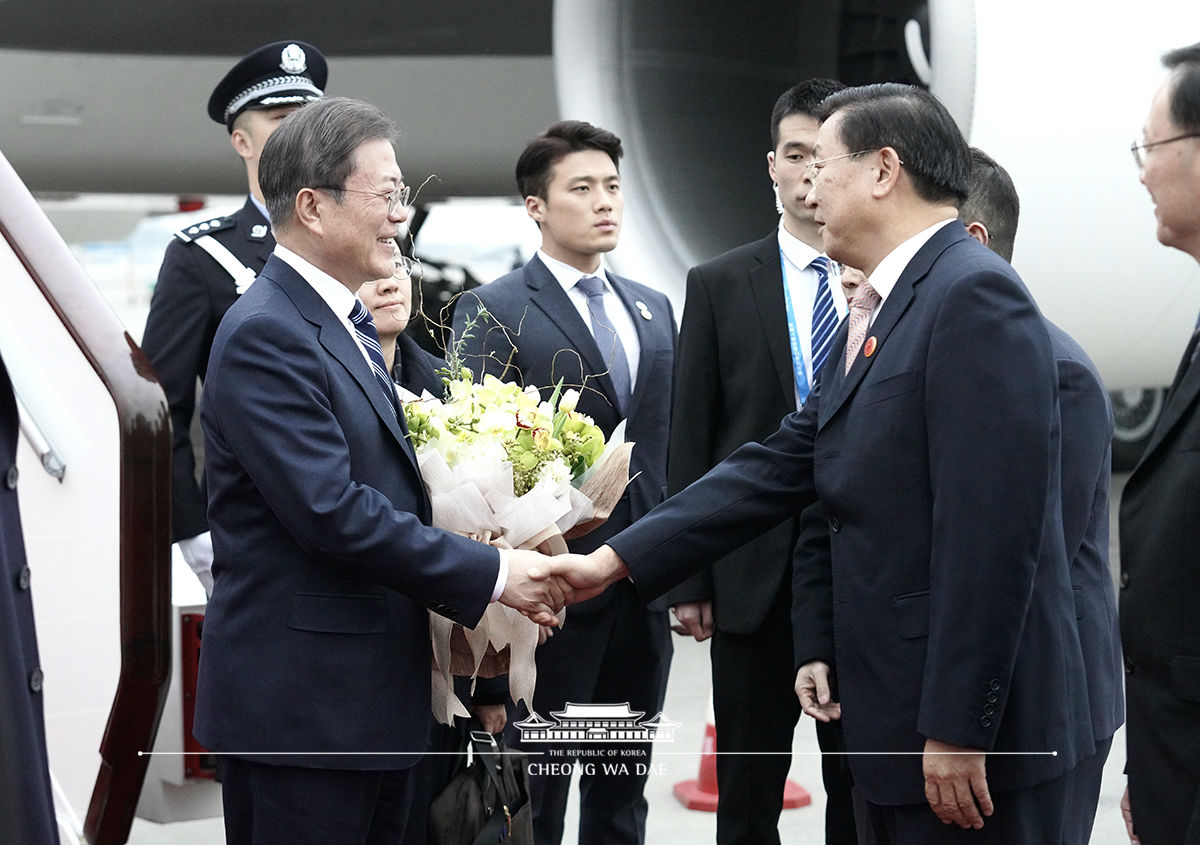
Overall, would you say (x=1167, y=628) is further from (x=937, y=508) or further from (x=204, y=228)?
(x=204, y=228)

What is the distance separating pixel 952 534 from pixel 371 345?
0.96 meters

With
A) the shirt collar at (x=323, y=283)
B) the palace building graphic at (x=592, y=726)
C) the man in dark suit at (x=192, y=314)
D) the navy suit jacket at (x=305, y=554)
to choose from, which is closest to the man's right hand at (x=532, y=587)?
the navy suit jacket at (x=305, y=554)

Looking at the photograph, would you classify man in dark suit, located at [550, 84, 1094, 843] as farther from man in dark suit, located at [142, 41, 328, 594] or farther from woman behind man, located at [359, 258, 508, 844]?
man in dark suit, located at [142, 41, 328, 594]

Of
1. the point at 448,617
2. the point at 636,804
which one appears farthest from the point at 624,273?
the point at 448,617

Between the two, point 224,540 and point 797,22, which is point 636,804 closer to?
point 224,540

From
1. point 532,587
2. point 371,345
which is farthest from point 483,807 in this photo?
point 371,345

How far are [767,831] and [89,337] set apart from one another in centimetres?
172

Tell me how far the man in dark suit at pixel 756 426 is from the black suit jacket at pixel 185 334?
3.35 ft

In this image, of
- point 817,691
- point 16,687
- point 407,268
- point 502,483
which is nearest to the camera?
point 16,687

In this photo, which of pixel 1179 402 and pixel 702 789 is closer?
pixel 1179 402

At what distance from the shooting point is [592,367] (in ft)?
10.2

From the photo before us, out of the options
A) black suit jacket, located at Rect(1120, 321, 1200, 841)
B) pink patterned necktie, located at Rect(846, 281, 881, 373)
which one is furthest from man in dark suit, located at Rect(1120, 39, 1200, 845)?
pink patterned necktie, located at Rect(846, 281, 881, 373)

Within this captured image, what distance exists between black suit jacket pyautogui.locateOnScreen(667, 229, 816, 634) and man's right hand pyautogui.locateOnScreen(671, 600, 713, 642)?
2cm

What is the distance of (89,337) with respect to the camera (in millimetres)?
1813
